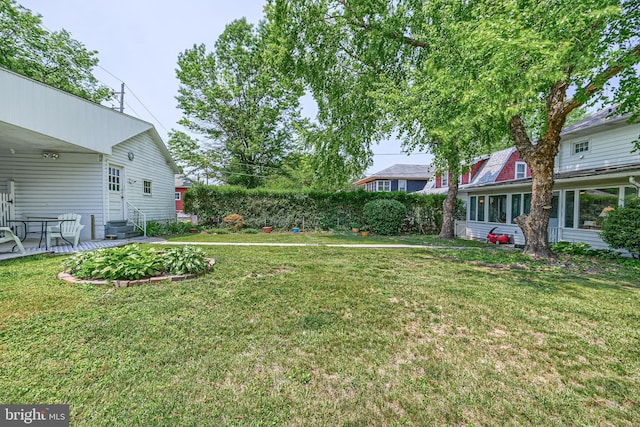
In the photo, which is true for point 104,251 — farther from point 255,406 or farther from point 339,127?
point 339,127

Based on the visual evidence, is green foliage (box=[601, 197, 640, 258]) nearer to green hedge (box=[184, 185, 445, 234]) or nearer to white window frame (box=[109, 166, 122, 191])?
green hedge (box=[184, 185, 445, 234])

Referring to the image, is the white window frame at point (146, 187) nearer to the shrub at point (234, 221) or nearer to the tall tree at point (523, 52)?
the shrub at point (234, 221)

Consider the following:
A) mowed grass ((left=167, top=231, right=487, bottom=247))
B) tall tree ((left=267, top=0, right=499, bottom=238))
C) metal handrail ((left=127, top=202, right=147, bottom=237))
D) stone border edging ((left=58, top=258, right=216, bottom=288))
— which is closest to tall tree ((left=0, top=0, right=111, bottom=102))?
metal handrail ((left=127, top=202, right=147, bottom=237))

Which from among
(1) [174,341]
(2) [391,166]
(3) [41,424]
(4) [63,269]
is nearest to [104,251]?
(4) [63,269]

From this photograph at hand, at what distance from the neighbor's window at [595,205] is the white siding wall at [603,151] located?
1420 mm

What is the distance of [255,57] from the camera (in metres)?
20.3

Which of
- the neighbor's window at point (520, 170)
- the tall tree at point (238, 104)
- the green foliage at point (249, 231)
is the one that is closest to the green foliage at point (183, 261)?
the green foliage at point (249, 231)

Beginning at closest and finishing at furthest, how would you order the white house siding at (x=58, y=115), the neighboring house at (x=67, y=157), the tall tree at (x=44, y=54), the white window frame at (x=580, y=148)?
the white house siding at (x=58, y=115), the neighboring house at (x=67, y=157), the white window frame at (x=580, y=148), the tall tree at (x=44, y=54)

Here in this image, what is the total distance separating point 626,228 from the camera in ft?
23.7

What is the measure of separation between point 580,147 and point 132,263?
16354mm

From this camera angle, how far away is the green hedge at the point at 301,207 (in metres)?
14.1

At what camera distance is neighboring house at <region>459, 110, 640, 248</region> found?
8.46m

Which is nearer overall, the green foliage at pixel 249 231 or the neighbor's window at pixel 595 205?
the neighbor's window at pixel 595 205

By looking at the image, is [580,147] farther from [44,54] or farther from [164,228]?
[44,54]
